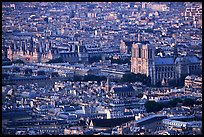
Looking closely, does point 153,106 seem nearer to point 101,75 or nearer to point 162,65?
point 101,75

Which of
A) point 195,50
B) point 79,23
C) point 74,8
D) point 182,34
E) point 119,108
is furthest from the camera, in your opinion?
point 74,8

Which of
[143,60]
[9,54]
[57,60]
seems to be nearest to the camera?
[143,60]

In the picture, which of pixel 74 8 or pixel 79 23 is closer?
pixel 79 23

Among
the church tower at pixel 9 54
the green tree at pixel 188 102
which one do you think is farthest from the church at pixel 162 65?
the green tree at pixel 188 102

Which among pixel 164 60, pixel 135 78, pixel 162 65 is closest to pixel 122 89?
pixel 135 78

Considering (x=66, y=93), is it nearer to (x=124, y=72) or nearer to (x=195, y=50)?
(x=124, y=72)

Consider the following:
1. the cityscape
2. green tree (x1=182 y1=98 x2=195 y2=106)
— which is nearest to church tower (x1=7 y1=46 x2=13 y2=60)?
the cityscape

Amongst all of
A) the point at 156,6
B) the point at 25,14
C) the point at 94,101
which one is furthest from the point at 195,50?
the point at 156,6
